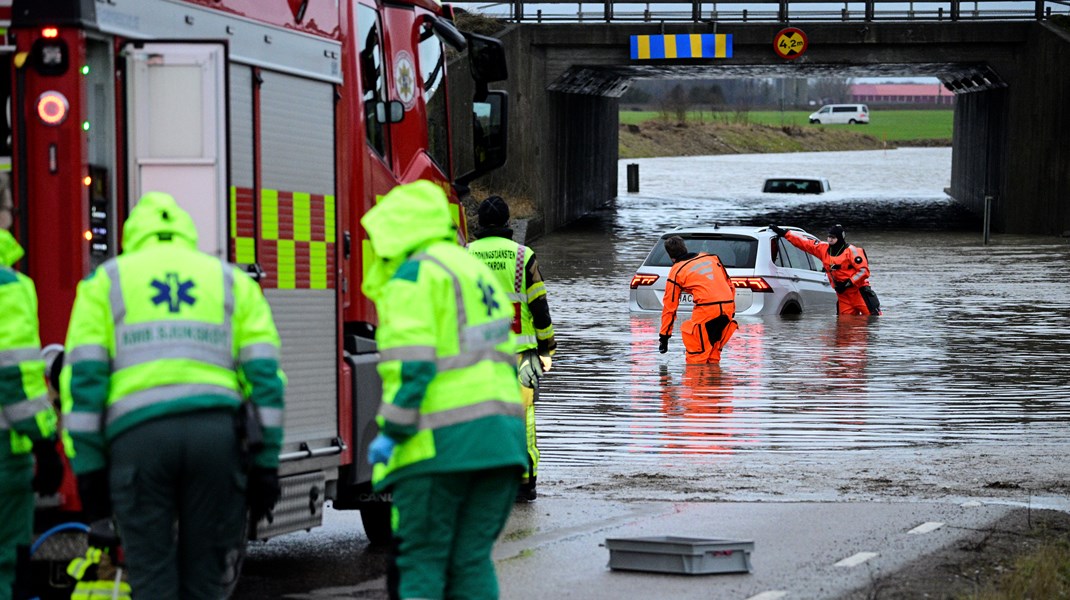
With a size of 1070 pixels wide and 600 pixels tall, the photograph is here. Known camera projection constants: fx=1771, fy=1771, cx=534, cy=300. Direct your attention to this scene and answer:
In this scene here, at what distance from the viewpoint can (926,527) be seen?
915 cm

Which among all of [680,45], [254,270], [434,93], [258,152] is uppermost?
[680,45]

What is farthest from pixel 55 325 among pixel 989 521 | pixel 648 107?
pixel 648 107

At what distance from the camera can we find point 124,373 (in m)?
5.52

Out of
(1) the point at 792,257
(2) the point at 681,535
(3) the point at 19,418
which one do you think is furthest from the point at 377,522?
(1) the point at 792,257

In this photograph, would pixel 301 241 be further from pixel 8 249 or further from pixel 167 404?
pixel 167 404

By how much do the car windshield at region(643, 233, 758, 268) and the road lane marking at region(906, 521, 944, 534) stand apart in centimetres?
1204

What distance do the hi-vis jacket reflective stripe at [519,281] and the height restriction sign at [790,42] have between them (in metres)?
28.7

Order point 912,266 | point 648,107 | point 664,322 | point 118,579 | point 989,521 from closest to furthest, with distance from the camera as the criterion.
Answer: point 118,579 < point 989,521 < point 664,322 < point 912,266 < point 648,107

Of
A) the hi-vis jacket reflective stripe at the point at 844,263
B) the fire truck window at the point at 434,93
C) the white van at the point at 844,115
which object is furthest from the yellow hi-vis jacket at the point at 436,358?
the white van at the point at 844,115

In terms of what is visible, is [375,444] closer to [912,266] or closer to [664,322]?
[664,322]

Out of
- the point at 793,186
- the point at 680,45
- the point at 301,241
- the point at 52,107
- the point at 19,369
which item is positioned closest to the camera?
the point at 19,369

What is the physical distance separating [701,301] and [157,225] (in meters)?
11.8

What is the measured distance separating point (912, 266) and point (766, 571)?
2434 centimetres

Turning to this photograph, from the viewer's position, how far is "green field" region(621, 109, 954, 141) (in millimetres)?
105438
